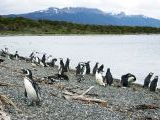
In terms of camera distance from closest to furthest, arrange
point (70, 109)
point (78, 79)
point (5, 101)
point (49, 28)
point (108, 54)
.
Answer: point (5, 101) < point (70, 109) < point (78, 79) < point (108, 54) < point (49, 28)

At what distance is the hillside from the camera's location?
10259cm

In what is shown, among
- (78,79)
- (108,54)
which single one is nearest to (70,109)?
(78,79)

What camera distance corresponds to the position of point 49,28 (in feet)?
366

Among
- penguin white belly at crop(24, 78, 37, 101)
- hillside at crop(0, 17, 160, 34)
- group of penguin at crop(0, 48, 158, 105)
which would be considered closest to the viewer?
penguin white belly at crop(24, 78, 37, 101)

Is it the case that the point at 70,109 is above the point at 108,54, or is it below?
above

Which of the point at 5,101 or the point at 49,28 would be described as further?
the point at 49,28

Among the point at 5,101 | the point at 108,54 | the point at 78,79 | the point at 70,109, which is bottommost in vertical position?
the point at 108,54

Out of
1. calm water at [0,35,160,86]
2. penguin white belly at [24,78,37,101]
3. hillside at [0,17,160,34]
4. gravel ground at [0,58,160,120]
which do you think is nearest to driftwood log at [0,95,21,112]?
gravel ground at [0,58,160,120]

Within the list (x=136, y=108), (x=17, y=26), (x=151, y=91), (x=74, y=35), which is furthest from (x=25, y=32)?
(x=136, y=108)

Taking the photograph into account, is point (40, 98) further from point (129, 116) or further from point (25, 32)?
point (25, 32)

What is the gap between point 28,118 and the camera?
37.2 feet

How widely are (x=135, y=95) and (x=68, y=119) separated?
754 centimetres

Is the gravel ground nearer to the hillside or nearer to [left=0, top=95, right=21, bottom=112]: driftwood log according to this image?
[left=0, top=95, right=21, bottom=112]: driftwood log

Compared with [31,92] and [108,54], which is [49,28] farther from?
[31,92]
